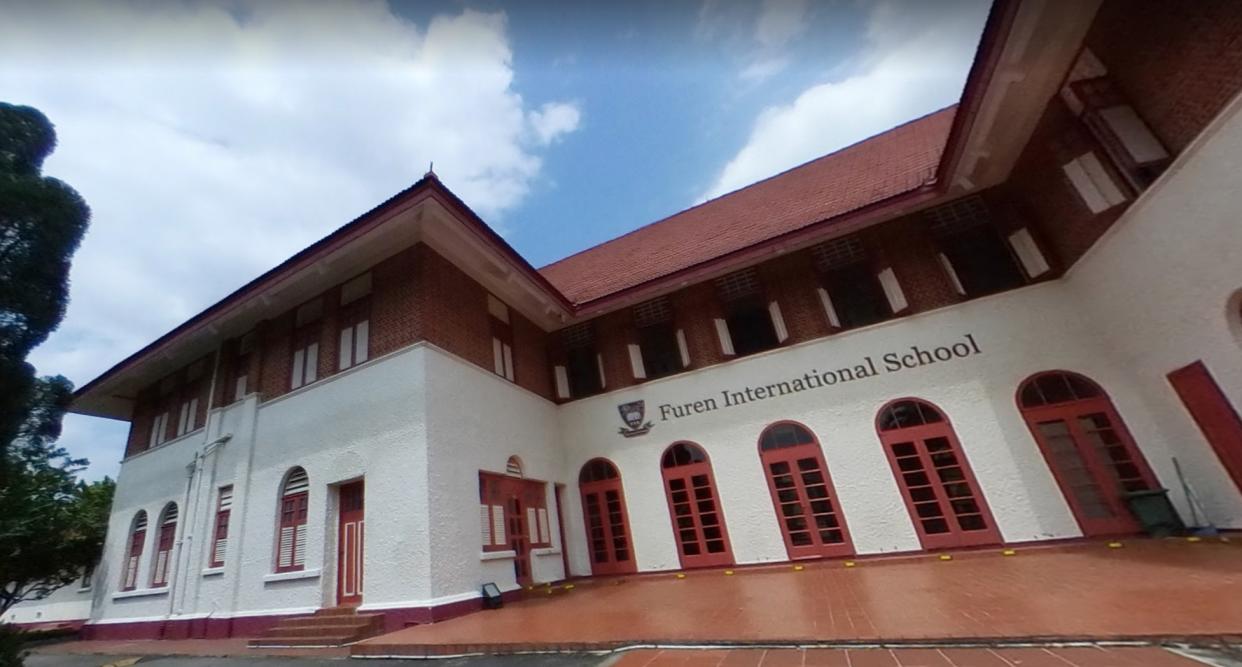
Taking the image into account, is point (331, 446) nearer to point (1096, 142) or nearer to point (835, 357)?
point (835, 357)

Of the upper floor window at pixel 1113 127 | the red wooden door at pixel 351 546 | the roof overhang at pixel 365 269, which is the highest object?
the roof overhang at pixel 365 269

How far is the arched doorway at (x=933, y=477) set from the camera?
6.81 metres

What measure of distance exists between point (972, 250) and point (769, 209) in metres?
3.91

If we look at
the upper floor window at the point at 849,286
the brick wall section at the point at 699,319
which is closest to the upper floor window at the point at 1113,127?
the upper floor window at the point at 849,286

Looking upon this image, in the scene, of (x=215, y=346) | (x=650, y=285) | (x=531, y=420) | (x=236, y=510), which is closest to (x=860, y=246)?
(x=650, y=285)

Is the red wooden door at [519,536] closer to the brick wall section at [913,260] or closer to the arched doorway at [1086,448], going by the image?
the brick wall section at [913,260]

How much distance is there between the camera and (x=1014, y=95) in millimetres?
6250

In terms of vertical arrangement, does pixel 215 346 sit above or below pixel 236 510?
above

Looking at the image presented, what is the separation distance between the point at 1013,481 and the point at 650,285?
642 cm

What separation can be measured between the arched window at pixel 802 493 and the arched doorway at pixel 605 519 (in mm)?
2856

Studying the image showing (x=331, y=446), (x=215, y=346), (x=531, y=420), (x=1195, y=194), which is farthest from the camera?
(x=215, y=346)

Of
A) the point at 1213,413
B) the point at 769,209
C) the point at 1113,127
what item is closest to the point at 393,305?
the point at 769,209

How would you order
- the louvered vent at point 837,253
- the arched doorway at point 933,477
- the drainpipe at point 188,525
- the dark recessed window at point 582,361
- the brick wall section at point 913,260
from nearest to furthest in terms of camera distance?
the arched doorway at point 933,477 < the brick wall section at point 913,260 < the drainpipe at point 188,525 < the louvered vent at point 837,253 < the dark recessed window at point 582,361

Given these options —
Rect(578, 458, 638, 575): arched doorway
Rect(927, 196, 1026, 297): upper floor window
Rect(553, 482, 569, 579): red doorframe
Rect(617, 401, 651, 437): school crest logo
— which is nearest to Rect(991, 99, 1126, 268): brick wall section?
Rect(927, 196, 1026, 297): upper floor window
